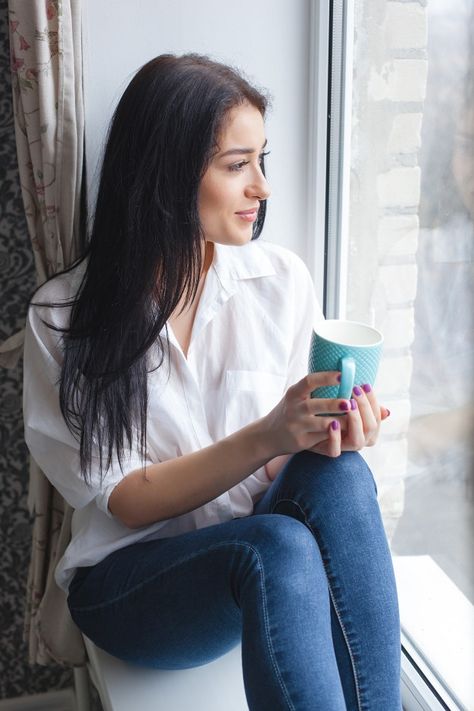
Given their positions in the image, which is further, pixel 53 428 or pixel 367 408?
pixel 53 428

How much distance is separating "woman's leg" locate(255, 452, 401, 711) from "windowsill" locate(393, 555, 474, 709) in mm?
292

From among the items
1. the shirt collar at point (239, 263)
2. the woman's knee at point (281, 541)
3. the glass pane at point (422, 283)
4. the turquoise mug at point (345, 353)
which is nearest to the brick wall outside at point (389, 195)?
the glass pane at point (422, 283)

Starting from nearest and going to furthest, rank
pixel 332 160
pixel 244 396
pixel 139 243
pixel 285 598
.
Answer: pixel 285 598 < pixel 139 243 < pixel 244 396 < pixel 332 160

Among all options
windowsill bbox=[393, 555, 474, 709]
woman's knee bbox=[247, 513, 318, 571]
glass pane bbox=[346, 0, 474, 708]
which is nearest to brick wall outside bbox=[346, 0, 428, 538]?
glass pane bbox=[346, 0, 474, 708]

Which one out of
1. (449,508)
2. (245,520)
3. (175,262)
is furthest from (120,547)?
(449,508)

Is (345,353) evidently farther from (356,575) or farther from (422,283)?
(422,283)

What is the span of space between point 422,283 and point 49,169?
0.60m

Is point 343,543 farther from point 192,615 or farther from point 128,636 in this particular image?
point 128,636

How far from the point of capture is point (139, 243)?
115 centimetres

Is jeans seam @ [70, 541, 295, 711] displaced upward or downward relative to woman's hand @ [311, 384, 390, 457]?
downward

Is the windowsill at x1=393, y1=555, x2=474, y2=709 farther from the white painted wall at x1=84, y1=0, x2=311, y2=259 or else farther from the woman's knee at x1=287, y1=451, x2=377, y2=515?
the white painted wall at x1=84, y1=0, x2=311, y2=259

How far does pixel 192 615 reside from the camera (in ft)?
3.48

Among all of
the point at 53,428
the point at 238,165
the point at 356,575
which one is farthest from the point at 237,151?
the point at 356,575

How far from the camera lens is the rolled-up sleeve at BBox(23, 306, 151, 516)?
116 cm
